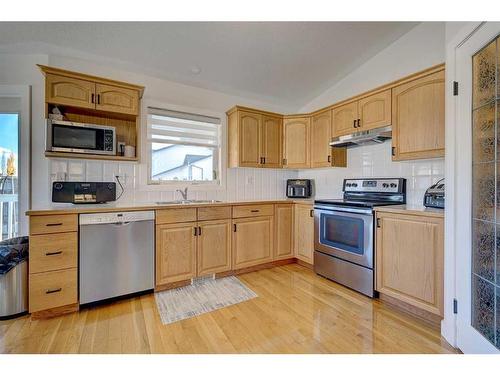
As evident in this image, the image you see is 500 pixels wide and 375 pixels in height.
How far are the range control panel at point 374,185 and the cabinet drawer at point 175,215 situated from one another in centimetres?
199

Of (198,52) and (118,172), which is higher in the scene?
(198,52)

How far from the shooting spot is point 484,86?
1.38 metres

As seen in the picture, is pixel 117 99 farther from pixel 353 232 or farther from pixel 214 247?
pixel 353 232

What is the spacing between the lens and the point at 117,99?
7.70 feet

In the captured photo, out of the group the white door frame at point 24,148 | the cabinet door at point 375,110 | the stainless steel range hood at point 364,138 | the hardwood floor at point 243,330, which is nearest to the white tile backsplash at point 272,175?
the stainless steel range hood at point 364,138

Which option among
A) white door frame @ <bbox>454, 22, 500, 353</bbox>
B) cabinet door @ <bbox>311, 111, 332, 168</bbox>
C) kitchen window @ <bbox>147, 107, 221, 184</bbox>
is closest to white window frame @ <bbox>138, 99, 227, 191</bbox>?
kitchen window @ <bbox>147, 107, 221, 184</bbox>

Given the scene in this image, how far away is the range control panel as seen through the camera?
2.50 meters

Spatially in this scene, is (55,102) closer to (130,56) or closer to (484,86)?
(130,56)

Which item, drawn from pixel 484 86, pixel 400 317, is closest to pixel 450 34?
pixel 484 86

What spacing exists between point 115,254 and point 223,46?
2339 mm

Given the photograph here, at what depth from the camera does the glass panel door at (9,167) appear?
2.33 meters

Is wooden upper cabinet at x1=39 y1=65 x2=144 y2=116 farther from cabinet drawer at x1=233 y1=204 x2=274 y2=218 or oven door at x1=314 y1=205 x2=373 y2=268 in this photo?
oven door at x1=314 y1=205 x2=373 y2=268

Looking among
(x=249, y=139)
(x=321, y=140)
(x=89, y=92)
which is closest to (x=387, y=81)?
(x=321, y=140)

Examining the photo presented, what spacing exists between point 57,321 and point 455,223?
3.00 meters
